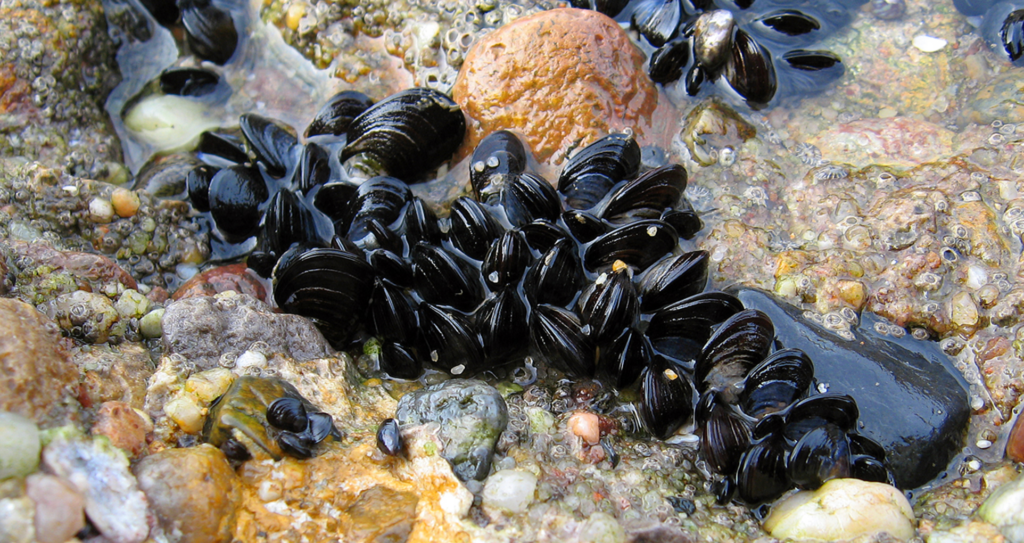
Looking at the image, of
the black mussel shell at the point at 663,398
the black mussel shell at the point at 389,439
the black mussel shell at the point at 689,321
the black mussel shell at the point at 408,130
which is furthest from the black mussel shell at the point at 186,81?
the black mussel shell at the point at 663,398

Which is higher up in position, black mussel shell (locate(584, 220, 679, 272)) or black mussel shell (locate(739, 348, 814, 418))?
black mussel shell (locate(584, 220, 679, 272))

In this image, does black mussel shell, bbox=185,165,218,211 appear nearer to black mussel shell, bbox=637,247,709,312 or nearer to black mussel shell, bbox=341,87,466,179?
black mussel shell, bbox=341,87,466,179

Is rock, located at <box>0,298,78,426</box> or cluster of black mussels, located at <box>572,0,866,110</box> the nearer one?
rock, located at <box>0,298,78,426</box>

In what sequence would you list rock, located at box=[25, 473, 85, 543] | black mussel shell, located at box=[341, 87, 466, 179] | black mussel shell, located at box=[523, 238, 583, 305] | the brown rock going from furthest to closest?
black mussel shell, located at box=[341, 87, 466, 179] → black mussel shell, located at box=[523, 238, 583, 305] → the brown rock → rock, located at box=[25, 473, 85, 543]

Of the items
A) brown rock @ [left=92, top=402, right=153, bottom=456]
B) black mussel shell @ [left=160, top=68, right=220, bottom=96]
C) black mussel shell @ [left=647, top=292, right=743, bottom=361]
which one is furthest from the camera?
black mussel shell @ [left=160, top=68, right=220, bottom=96]

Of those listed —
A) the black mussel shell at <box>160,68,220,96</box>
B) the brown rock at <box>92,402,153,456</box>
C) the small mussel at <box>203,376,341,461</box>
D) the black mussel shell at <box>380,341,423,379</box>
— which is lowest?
the black mussel shell at <box>380,341,423,379</box>

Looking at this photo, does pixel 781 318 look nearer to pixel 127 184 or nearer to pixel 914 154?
pixel 914 154

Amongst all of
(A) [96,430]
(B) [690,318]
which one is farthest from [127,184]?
(B) [690,318]

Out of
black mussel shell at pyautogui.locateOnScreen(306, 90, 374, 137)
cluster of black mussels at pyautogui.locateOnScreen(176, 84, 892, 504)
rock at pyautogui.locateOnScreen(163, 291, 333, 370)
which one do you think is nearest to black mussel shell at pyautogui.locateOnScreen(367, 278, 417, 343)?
cluster of black mussels at pyautogui.locateOnScreen(176, 84, 892, 504)
